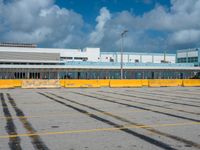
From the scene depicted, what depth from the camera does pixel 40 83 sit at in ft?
121

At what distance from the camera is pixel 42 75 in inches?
2749

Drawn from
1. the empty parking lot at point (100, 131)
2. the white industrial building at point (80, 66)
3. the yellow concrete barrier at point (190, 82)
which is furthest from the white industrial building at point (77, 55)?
the empty parking lot at point (100, 131)

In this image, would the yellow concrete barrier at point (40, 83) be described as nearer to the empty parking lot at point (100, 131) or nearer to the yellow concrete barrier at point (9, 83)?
the yellow concrete barrier at point (9, 83)

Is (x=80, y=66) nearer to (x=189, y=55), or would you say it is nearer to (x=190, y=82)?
(x=190, y=82)

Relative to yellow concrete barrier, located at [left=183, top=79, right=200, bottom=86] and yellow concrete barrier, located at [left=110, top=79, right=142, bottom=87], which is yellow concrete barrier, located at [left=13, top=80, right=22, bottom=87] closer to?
yellow concrete barrier, located at [left=110, top=79, right=142, bottom=87]

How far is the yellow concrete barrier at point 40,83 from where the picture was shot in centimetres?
3638

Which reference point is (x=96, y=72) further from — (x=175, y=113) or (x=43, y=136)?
(x=43, y=136)

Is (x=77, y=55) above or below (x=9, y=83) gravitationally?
above

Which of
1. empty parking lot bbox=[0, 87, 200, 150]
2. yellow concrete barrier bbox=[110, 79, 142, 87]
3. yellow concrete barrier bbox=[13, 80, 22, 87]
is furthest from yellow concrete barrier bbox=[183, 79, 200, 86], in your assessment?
empty parking lot bbox=[0, 87, 200, 150]

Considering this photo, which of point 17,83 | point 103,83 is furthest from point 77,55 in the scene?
point 17,83

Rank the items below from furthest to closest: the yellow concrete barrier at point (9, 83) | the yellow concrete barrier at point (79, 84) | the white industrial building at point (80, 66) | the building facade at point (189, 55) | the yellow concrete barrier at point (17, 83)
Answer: the building facade at point (189, 55), the white industrial building at point (80, 66), the yellow concrete barrier at point (79, 84), the yellow concrete barrier at point (17, 83), the yellow concrete barrier at point (9, 83)

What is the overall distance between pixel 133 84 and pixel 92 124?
30.3 meters

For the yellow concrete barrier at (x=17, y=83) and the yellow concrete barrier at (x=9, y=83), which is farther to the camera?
the yellow concrete barrier at (x=17, y=83)

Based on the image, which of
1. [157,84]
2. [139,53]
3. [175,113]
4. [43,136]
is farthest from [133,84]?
[139,53]
